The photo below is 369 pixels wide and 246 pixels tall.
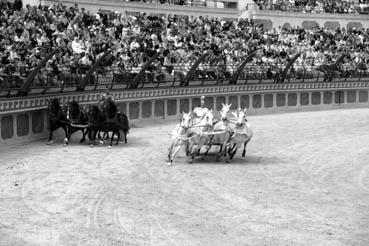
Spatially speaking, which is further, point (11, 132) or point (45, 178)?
point (11, 132)

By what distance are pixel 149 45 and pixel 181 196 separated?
20708 mm

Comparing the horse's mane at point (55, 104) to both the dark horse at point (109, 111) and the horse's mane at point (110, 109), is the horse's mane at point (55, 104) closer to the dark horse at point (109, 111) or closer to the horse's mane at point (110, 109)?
the dark horse at point (109, 111)

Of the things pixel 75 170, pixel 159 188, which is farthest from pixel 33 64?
pixel 159 188

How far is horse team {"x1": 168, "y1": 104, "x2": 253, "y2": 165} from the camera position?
24.3m

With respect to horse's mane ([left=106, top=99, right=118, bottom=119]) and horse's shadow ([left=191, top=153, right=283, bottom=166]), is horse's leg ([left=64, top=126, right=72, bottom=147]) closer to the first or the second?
horse's mane ([left=106, top=99, right=118, bottom=119])

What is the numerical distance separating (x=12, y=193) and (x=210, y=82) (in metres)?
22.2

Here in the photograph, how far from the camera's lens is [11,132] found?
27.7m

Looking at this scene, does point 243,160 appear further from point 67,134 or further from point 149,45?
point 149,45

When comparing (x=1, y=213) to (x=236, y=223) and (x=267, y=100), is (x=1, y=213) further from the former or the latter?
(x=267, y=100)

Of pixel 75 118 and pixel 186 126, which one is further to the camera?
pixel 75 118

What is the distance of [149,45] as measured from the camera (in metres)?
39.6

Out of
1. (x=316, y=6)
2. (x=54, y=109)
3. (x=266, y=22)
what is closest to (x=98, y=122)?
(x=54, y=109)

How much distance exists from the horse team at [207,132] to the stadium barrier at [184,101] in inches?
233

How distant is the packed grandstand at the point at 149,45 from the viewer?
31.3 meters
